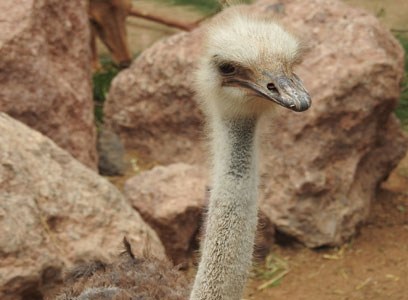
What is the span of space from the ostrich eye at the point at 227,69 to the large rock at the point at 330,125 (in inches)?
82.4

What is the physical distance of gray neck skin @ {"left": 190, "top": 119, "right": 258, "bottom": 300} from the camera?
8.86 feet

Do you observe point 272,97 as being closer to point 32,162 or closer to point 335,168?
point 32,162

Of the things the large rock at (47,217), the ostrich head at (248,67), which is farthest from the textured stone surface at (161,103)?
the ostrich head at (248,67)

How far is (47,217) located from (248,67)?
5.21 ft

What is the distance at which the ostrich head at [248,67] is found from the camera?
254 cm

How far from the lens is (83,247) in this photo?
3969 millimetres

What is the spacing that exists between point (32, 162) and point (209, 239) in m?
1.50

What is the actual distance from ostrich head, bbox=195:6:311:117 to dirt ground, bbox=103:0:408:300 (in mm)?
2072

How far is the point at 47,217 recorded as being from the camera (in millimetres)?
3936

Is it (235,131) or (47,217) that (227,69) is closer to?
(235,131)

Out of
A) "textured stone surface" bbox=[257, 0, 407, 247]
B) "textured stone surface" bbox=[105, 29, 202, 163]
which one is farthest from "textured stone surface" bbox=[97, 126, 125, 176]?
"textured stone surface" bbox=[257, 0, 407, 247]

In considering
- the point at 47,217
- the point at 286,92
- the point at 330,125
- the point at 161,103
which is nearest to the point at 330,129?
the point at 330,125

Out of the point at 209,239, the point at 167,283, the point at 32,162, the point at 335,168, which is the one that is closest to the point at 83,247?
the point at 32,162

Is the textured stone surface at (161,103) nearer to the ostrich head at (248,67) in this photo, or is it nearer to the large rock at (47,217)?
the large rock at (47,217)
